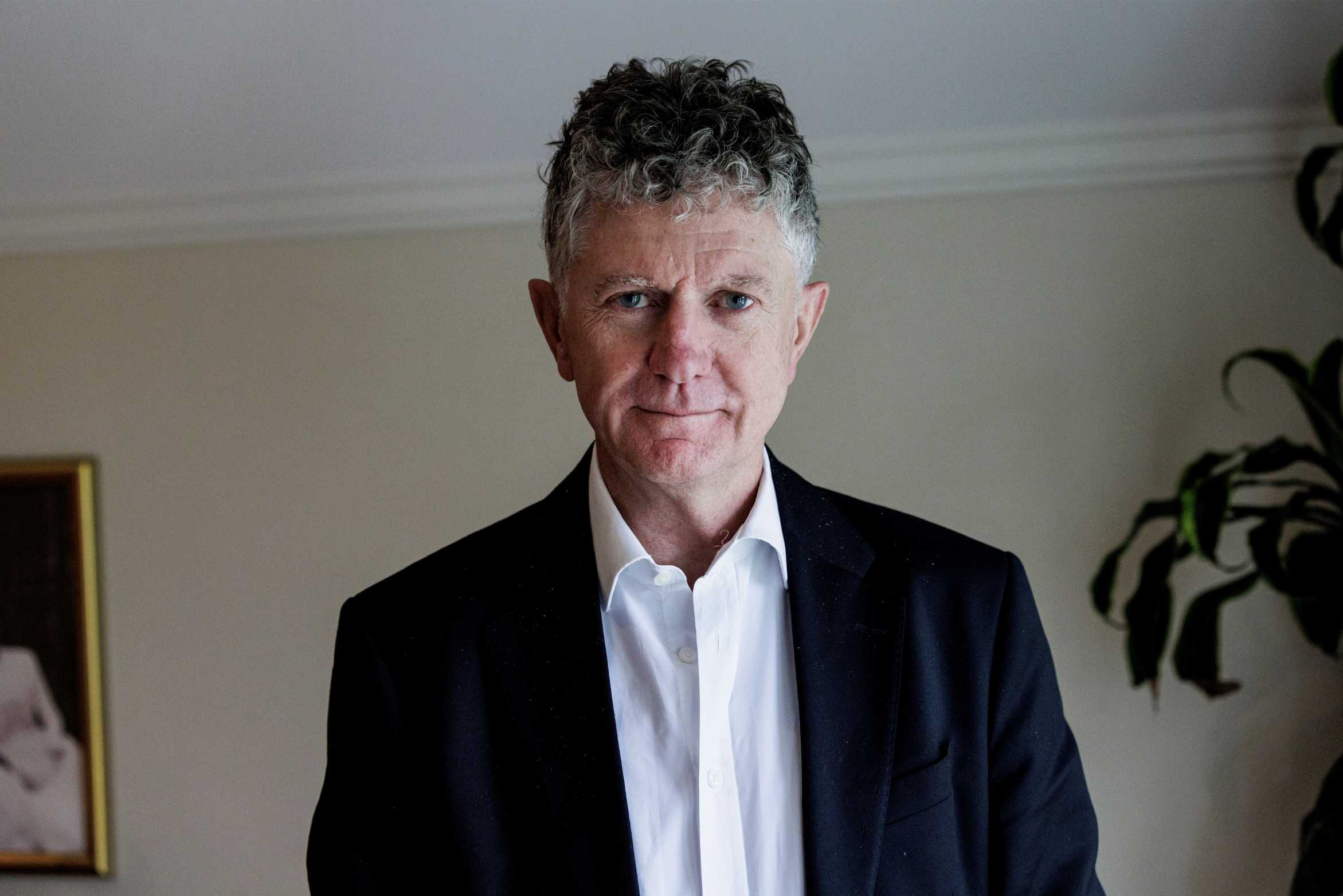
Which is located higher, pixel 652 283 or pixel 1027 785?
pixel 652 283

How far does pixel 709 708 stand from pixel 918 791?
0.73 ft

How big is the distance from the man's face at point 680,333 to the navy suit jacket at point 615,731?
0.16m

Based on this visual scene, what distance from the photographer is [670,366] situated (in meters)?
1.05

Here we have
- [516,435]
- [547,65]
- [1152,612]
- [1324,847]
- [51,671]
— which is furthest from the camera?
[51,671]

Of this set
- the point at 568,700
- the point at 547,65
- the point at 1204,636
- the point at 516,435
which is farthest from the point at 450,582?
the point at 1204,636

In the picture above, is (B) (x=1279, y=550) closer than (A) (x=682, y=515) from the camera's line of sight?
No

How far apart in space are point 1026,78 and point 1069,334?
0.43 m

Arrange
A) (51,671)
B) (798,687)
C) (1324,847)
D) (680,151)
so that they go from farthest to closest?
1. (51,671)
2. (1324,847)
3. (798,687)
4. (680,151)

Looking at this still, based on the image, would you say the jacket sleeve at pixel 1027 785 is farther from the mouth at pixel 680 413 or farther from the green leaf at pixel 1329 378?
the green leaf at pixel 1329 378

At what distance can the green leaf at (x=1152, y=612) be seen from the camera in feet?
5.61

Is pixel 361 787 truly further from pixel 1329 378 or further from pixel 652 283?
pixel 1329 378

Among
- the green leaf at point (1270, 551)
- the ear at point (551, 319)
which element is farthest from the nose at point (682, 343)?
the green leaf at point (1270, 551)

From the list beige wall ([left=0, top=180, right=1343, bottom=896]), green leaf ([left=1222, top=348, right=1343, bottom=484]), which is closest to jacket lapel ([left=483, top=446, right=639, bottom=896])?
beige wall ([left=0, top=180, right=1343, bottom=896])

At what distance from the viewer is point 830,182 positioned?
1.97 m
